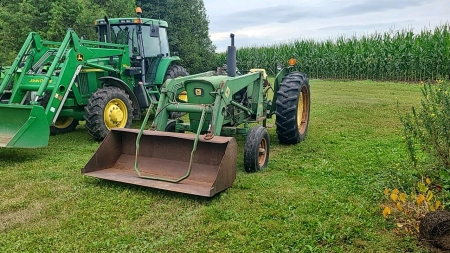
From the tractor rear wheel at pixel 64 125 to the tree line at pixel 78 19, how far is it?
10.6m

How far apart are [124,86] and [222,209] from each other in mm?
4545

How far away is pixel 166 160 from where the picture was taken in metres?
4.93

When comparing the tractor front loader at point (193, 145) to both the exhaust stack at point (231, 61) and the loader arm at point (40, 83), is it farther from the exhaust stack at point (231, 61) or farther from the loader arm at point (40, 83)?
the loader arm at point (40, 83)

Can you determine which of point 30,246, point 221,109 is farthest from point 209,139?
point 30,246

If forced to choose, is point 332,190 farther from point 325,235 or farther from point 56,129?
point 56,129

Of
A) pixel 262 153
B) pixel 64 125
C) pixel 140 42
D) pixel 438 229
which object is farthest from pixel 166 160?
pixel 140 42

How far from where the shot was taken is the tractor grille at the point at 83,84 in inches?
300

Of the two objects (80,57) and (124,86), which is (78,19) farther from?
(80,57)

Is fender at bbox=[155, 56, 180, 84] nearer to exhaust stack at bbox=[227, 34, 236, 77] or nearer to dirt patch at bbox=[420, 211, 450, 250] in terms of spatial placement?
exhaust stack at bbox=[227, 34, 236, 77]

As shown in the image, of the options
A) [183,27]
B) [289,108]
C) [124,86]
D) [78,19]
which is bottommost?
[289,108]

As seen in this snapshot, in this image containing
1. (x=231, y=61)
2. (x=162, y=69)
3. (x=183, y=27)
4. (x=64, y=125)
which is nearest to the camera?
(x=231, y=61)

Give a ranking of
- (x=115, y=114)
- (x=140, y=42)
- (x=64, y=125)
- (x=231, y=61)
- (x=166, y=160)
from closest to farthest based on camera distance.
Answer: (x=166, y=160) < (x=231, y=61) < (x=115, y=114) < (x=64, y=125) < (x=140, y=42)

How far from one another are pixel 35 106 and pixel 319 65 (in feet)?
56.3

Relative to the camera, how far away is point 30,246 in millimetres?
3385
